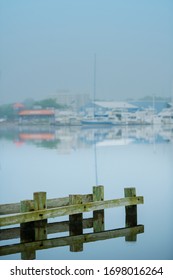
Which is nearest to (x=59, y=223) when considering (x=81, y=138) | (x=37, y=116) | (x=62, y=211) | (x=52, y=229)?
(x=52, y=229)

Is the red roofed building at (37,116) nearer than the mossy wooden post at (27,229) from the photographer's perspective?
No

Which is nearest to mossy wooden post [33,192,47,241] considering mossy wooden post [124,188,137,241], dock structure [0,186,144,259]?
dock structure [0,186,144,259]

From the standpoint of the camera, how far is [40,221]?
5.93m

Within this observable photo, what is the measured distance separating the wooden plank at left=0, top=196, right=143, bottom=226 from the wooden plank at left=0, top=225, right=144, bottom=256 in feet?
0.66

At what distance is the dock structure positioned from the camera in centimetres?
570

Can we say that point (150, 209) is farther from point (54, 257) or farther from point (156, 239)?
point (54, 257)

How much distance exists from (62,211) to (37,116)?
53416 mm

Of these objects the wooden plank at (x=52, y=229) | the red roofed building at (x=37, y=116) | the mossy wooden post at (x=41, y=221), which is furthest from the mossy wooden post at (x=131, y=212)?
the red roofed building at (x=37, y=116)

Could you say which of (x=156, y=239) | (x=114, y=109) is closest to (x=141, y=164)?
(x=156, y=239)

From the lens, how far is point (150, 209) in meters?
7.66

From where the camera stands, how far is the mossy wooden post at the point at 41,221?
576 cm

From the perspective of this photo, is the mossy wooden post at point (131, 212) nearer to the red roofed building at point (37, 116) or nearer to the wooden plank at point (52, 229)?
the wooden plank at point (52, 229)
